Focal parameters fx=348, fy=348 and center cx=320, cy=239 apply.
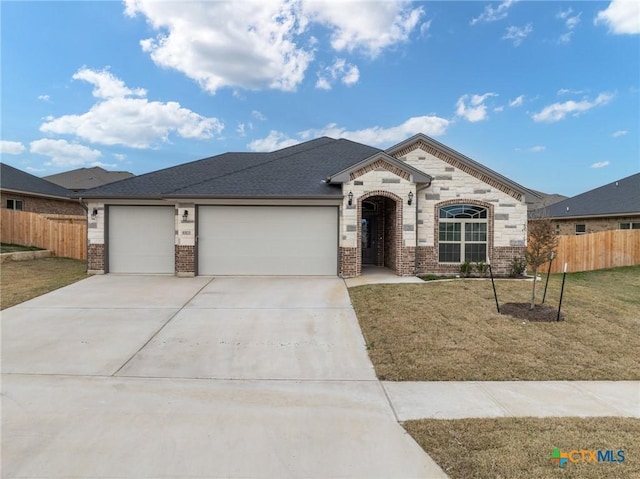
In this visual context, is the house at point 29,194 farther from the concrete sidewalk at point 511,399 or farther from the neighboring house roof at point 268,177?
the concrete sidewalk at point 511,399

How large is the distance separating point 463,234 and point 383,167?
4.02 m

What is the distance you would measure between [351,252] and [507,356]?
6.88m

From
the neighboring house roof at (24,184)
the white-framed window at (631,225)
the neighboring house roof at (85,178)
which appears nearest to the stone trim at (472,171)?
the white-framed window at (631,225)

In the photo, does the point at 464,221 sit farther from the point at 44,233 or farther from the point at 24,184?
the point at 24,184

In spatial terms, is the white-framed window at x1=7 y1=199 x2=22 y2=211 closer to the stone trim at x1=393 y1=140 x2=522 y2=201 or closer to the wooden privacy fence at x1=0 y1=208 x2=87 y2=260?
the wooden privacy fence at x1=0 y1=208 x2=87 y2=260

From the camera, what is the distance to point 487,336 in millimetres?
6254

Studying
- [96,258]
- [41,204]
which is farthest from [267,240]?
[41,204]

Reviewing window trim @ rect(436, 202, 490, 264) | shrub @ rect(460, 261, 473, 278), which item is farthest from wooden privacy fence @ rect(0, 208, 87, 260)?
shrub @ rect(460, 261, 473, 278)

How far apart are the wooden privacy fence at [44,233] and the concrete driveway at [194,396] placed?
9.99 meters

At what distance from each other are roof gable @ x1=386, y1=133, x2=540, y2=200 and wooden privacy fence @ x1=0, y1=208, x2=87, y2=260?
48.6ft

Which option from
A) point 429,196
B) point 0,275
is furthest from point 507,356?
point 0,275

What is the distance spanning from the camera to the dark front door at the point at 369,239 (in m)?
15.4

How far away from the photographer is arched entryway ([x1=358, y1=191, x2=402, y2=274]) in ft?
39.9

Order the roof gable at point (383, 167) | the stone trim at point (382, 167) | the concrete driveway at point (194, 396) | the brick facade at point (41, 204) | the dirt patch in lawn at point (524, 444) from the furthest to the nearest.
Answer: the brick facade at point (41, 204)
the stone trim at point (382, 167)
the roof gable at point (383, 167)
the concrete driveway at point (194, 396)
the dirt patch in lawn at point (524, 444)
